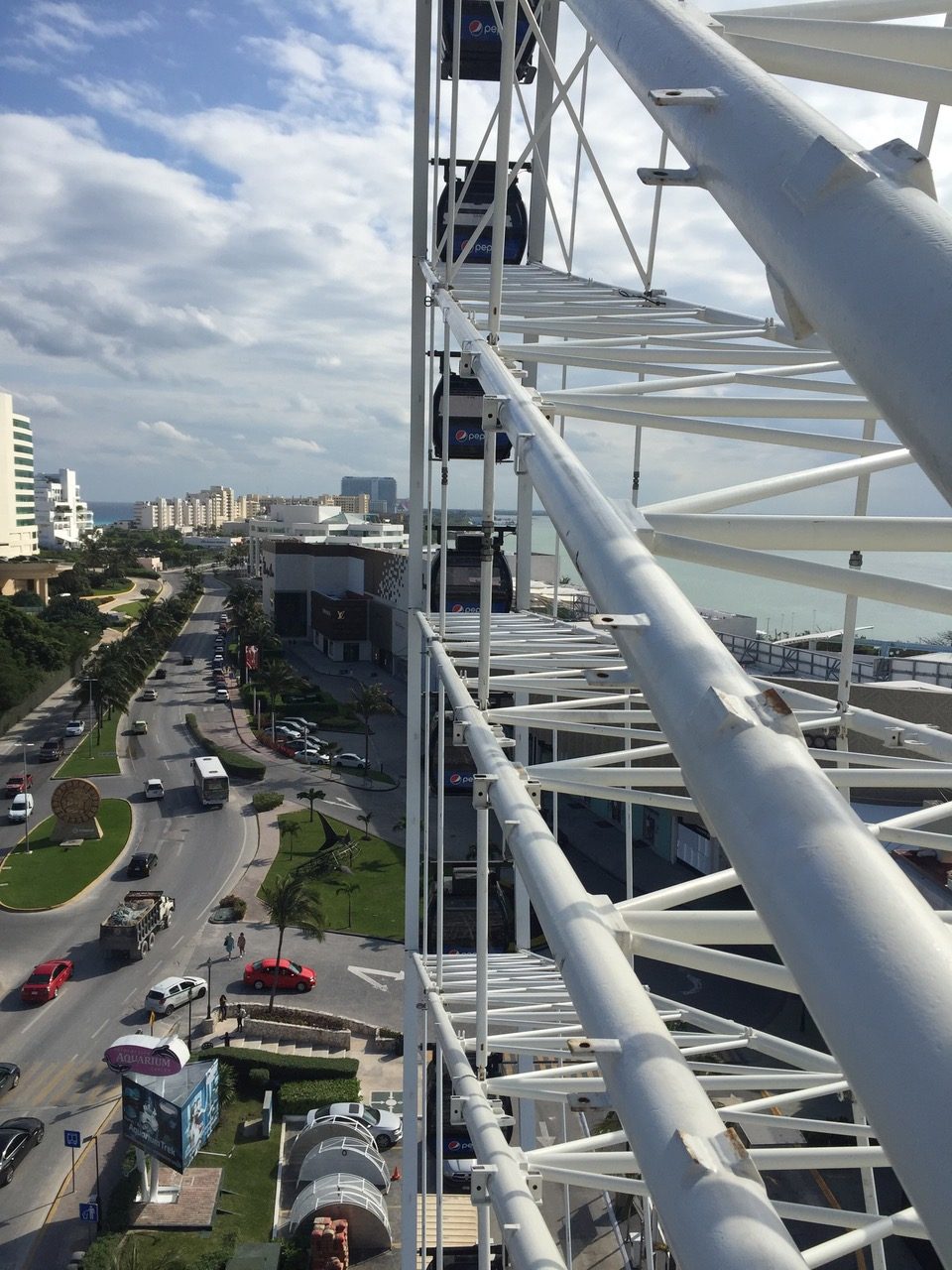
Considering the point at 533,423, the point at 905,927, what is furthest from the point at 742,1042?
the point at 905,927

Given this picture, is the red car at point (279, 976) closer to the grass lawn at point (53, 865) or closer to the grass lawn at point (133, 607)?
the grass lawn at point (53, 865)

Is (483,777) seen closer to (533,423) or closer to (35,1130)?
(533,423)

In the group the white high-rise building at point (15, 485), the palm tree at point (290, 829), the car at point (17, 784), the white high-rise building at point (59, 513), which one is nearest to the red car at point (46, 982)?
the palm tree at point (290, 829)

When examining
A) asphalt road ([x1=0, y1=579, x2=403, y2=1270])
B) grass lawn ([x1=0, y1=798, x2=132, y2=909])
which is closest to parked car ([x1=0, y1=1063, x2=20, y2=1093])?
asphalt road ([x1=0, y1=579, x2=403, y2=1270])

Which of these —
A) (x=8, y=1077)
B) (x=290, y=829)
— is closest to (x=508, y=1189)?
(x=8, y=1077)

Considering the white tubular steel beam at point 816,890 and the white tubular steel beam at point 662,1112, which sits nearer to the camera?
the white tubular steel beam at point 816,890

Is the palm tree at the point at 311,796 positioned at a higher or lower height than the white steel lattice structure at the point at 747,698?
lower
